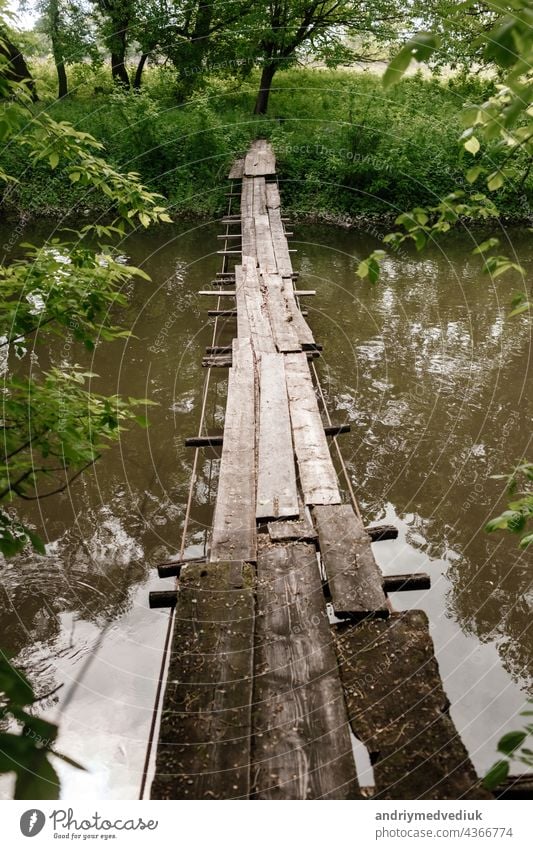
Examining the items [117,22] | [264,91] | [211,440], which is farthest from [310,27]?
[211,440]

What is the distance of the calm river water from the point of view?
3799 mm

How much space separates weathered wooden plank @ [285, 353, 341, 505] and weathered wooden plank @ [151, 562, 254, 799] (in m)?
0.96

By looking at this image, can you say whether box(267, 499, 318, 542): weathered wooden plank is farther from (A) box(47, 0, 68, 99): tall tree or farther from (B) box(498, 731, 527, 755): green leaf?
(A) box(47, 0, 68, 99): tall tree

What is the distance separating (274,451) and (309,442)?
0.31m

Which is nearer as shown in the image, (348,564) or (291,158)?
(348,564)

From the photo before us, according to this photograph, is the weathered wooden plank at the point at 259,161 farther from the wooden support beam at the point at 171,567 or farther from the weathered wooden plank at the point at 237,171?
the wooden support beam at the point at 171,567

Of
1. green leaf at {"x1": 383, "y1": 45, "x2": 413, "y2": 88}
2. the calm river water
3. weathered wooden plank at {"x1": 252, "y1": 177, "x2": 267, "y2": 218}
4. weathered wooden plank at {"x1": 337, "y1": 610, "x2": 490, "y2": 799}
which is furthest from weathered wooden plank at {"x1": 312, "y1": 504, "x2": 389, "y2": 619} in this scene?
weathered wooden plank at {"x1": 252, "y1": 177, "x2": 267, "y2": 218}

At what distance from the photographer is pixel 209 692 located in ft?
7.68

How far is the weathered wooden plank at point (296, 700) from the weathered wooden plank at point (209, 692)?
0.06m

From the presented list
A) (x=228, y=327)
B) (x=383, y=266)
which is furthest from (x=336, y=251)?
(x=228, y=327)

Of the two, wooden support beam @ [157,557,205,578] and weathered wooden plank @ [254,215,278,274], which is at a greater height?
weathered wooden plank @ [254,215,278,274]

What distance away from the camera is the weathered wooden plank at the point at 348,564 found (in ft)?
9.21

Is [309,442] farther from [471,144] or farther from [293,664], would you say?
[471,144]

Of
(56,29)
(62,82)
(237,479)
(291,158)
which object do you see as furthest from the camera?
(62,82)
